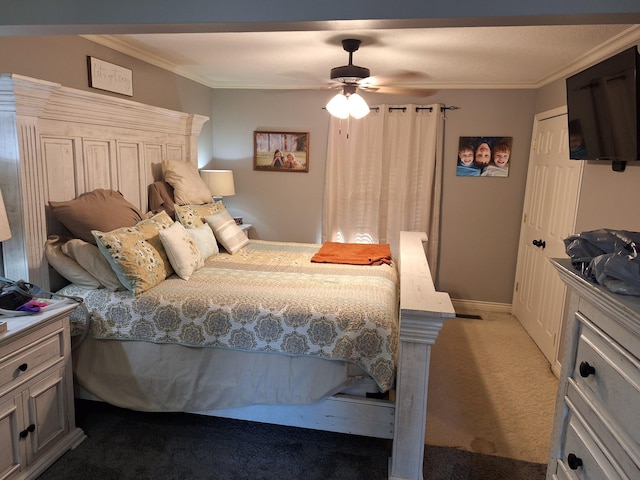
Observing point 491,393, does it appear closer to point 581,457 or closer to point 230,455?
point 230,455

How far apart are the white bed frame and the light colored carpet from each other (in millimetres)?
509

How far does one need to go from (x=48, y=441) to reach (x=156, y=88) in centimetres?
266

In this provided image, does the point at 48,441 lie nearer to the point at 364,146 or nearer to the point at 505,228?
the point at 364,146

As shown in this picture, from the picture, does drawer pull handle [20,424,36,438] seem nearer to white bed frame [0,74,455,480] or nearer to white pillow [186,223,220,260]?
white bed frame [0,74,455,480]

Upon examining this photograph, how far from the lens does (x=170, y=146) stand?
381cm

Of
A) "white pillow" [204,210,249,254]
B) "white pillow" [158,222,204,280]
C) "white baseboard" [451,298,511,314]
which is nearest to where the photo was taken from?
"white pillow" [158,222,204,280]

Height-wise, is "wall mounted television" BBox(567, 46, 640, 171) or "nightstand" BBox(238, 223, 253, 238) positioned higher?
"wall mounted television" BBox(567, 46, 640, 171)

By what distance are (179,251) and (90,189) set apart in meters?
0.70

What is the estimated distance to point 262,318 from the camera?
2309 mm

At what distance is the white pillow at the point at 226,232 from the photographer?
3.58m

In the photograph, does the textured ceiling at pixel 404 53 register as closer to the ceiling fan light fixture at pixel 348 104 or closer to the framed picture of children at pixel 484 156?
the ceiling fan light fixture at pixel 348 104

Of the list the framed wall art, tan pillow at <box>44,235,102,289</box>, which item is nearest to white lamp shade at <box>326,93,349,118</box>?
the framed wall art

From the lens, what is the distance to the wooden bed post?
189 centimetres

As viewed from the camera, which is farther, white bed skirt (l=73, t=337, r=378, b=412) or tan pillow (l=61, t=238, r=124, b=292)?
tan pillow (l=61, t=238, r=124, b=292)
